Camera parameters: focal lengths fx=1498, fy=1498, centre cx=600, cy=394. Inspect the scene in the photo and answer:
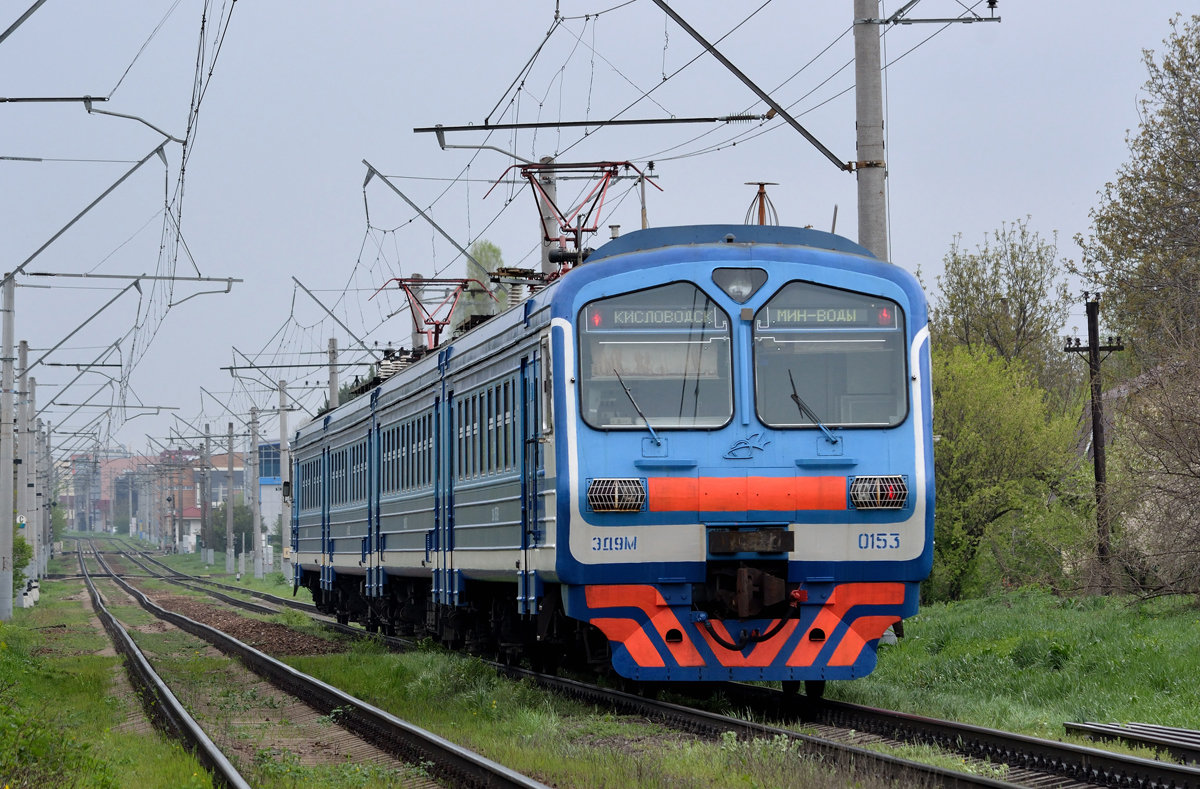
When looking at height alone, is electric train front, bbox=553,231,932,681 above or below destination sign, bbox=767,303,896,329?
below

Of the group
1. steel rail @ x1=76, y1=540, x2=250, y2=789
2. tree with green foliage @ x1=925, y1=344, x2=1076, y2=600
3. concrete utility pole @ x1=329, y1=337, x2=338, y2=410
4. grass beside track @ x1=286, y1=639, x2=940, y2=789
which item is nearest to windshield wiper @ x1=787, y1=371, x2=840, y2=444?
grass beside track @ x1=286, y1=639, x2=940, y2=789

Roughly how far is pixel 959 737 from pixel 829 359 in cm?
303

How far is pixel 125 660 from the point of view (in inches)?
834

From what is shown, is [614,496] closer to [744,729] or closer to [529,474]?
[529,474]

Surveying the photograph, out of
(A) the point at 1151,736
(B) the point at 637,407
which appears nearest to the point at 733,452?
(B) the point at 637,407

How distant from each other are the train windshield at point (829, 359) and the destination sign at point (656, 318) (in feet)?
1.13

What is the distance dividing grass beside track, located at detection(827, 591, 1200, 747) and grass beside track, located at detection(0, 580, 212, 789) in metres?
5.41

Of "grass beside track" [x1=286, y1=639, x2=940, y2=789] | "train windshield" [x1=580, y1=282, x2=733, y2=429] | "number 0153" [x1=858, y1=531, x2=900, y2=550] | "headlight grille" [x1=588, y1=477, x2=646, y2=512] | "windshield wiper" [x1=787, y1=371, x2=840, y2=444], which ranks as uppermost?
"train windshield" [x1=580, y1=282, x2=733, y2=429]

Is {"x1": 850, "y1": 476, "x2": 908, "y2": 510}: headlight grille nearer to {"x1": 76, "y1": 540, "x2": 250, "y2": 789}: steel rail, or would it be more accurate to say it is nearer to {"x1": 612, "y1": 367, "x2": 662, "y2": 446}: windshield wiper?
{"x1": 612, "y1": 367, "x2": 662, "y2": 446}: windshield wiper

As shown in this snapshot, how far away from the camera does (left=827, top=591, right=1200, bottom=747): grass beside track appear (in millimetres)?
11297

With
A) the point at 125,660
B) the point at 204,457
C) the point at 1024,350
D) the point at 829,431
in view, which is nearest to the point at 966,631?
the point at 829,431

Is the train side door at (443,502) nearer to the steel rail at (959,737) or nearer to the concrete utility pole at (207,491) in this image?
the steel rail at (959,737)

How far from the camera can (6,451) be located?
2991 centimetres

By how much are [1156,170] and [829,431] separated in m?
26.6
